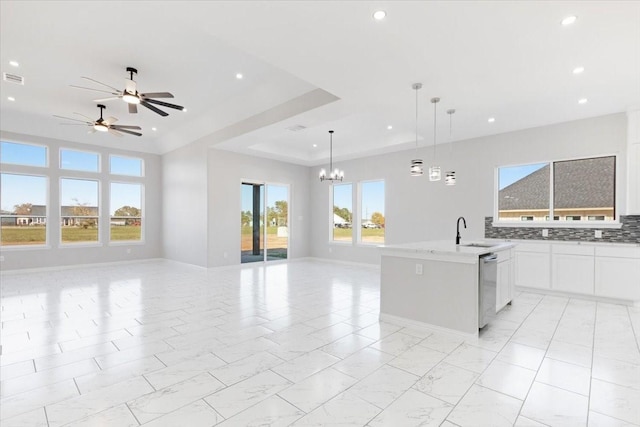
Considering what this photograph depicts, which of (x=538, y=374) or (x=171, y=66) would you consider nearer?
(x=538, y=374)

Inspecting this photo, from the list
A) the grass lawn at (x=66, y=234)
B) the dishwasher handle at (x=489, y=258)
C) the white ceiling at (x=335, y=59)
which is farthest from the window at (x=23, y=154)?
the dishwasher handle at (x=489, y=258)

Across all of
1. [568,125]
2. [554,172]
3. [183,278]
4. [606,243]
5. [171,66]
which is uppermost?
[171,66]

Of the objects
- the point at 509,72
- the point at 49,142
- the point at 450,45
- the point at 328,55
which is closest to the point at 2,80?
the point at 49,142

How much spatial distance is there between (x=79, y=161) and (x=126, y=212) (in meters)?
1.71

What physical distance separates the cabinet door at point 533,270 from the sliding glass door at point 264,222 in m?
5.88

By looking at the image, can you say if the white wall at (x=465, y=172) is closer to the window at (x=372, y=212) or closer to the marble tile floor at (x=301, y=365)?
the window at (x=372, y=212)

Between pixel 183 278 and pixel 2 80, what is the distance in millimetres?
4526

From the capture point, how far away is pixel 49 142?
294 inches

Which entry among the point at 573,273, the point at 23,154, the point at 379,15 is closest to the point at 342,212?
the point at 573,273

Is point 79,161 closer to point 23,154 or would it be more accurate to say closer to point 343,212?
point 23,154

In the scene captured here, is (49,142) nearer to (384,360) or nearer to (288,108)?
(288,108)

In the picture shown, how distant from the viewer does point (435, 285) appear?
3508 mm

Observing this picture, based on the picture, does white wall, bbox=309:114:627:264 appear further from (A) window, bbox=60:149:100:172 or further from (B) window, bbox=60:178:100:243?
(A) window, bbox=60:149:100:172

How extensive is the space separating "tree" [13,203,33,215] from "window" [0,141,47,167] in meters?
0.97
